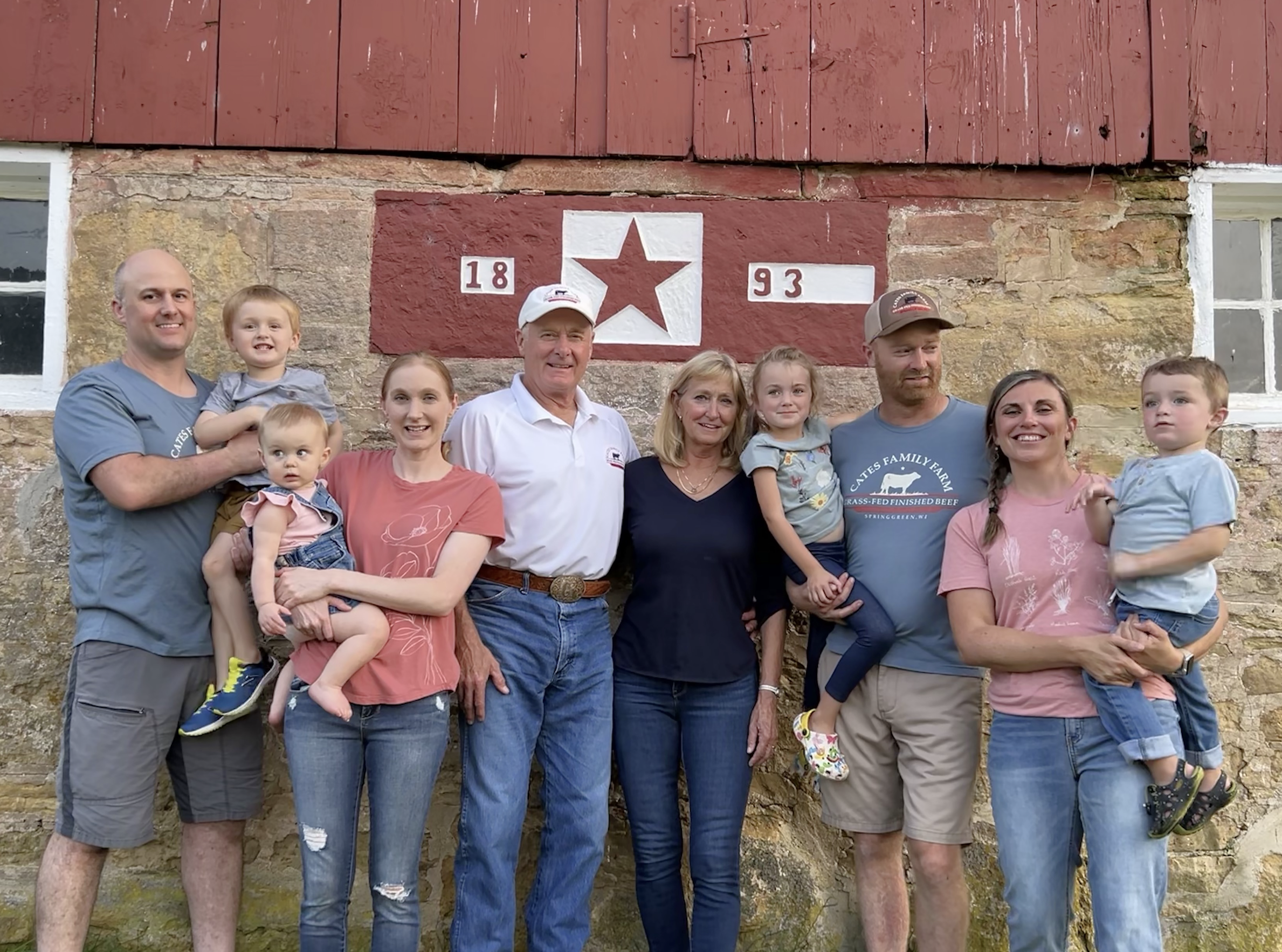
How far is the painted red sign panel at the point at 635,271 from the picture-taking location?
3.90 metres

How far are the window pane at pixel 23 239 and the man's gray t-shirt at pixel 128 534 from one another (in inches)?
43.8

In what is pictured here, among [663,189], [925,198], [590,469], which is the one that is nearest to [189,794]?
[590,469]

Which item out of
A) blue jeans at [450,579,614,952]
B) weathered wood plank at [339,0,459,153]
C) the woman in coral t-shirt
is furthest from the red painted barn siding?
blue jeans at [450,579,614,952]

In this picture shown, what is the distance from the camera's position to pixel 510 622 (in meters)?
3.21

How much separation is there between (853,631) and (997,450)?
661mm

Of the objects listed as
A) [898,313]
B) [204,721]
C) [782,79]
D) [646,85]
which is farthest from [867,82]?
[204,721]

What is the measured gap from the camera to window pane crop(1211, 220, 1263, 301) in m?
4.17

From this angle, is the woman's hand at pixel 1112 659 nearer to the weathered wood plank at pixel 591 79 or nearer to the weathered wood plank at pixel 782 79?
the weathered wood plank at pixel 782 79

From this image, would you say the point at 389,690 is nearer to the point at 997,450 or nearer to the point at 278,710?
the point at 278,710

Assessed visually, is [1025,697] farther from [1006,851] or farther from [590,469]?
[590,469]

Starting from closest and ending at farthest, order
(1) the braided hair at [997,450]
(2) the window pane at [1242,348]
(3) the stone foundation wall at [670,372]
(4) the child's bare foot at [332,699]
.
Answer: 1. (4) the child's bare foot at [332,699]
2. (1) the braided hair at [997,450]
3. (3) the stone foundation wall at [670,372]
4. (2) the window pane at [1242,348]

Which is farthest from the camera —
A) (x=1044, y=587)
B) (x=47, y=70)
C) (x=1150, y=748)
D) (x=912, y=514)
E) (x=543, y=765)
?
(x=47, y=70)

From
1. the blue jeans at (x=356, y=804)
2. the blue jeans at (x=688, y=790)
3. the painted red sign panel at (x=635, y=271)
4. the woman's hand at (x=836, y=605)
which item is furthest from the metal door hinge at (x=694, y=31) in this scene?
the blue jeans at (x=356, y=804)

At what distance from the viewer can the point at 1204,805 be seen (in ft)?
8.98
